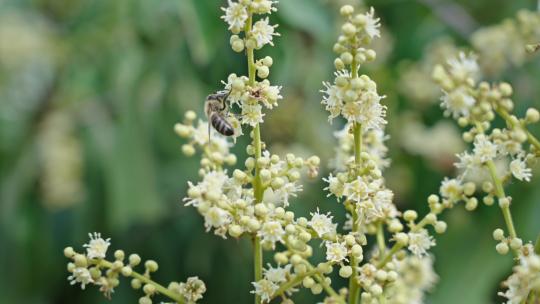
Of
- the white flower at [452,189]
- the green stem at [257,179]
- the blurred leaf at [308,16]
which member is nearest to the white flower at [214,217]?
the green stem at [257,179]

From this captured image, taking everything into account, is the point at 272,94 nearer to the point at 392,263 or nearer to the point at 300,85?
the point at 392,263

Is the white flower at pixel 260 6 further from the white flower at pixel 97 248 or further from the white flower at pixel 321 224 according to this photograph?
the white flower at pixel 97 248

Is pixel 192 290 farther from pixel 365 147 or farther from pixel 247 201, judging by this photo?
pixel 365 147

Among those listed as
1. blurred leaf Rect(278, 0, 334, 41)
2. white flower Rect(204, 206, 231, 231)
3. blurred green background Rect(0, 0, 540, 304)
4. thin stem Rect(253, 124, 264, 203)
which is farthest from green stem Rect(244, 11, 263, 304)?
blurred leaf Rect(278, 0, 334, 41)

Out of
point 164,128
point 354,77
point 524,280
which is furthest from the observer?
point 164,128

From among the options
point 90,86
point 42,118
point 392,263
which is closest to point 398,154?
point 90,86

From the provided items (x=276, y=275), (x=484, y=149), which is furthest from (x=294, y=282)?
(x=484, y=149)
